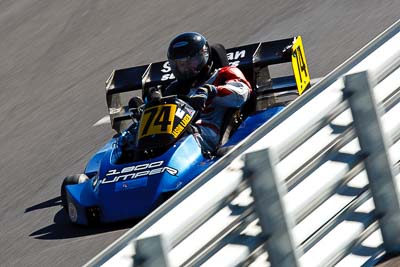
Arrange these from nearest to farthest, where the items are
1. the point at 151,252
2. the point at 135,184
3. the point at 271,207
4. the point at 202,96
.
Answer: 1. the point at 151,252
2. the point at 271,207
3. the point at 135,184
4. the point at 202,96

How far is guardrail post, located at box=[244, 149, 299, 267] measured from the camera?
190 inches

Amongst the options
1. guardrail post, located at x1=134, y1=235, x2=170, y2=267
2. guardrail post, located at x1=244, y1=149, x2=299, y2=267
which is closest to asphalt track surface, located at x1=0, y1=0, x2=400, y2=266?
guardrail post, located at x1=244, y1=149, x2=299, y2=267

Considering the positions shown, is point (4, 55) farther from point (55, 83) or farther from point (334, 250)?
point (334, 250)

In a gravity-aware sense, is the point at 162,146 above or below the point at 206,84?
below

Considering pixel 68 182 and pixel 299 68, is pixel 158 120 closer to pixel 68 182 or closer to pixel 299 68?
pixel 68 182

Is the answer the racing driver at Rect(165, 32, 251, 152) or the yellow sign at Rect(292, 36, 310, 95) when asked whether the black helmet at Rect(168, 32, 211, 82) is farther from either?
the yellow sign at Rect(292, 36, 310, 95)

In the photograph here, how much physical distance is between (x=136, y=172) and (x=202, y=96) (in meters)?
1.03

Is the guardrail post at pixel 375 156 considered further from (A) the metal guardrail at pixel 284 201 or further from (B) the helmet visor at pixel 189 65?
(B) the helmet visor at pixel 189 65

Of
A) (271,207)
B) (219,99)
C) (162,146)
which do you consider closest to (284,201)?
(271,207)

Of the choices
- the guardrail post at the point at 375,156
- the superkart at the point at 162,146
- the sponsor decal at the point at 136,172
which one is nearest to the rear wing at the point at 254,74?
the superkart at the point at 162,146

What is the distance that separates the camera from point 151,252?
14.0ft

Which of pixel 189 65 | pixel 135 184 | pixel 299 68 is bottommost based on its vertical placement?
pixel 135 184

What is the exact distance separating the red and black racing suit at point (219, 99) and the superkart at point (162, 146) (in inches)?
3.4

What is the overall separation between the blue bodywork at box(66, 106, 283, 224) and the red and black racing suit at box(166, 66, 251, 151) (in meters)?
0.24
